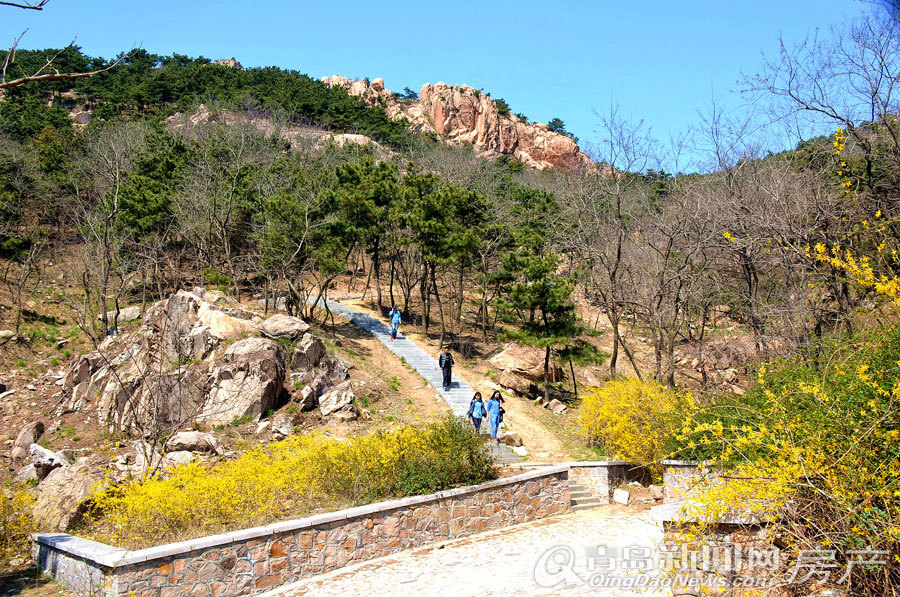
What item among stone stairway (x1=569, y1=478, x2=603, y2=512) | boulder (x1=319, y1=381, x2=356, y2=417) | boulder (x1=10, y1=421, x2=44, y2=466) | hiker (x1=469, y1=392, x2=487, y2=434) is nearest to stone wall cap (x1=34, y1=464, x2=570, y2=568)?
stone stairway (x1=569, y1=478, x2=603, y2=512)

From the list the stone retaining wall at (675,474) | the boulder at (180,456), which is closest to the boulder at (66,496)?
the boulder at (180,456)

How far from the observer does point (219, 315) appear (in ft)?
66.8

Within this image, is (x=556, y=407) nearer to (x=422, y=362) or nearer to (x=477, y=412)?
(x=422, y=362)

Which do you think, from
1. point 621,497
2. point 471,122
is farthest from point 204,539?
point 471,122

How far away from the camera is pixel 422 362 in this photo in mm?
24047

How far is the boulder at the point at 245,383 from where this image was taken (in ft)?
58.3

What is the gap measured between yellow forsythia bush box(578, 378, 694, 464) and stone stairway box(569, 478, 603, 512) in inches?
62.2

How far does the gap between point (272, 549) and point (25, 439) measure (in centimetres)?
1404

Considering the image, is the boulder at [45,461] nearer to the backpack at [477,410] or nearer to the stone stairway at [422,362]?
the backpack at [477,410]

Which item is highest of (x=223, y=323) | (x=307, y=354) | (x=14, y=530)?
(x=223, y=323)

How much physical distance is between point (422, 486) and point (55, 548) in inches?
201

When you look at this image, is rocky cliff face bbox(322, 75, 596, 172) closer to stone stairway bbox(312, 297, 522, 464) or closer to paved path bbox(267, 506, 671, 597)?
stone stairway bbox(312, 297, 522, 464)

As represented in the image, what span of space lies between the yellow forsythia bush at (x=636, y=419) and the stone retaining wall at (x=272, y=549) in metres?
4.55

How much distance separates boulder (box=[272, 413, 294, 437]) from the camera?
17.3 metres
